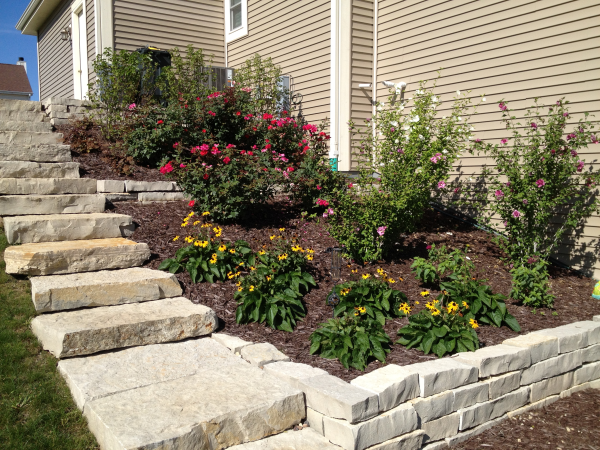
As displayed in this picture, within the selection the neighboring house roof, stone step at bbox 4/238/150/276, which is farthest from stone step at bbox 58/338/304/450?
the neighboring house roof

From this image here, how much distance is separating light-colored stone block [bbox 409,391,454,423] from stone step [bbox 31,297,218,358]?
1456 mm

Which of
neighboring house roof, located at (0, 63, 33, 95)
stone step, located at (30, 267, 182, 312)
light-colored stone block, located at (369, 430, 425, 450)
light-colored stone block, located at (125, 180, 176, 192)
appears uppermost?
neighboring house roof, located at (0, 63, 33, 95)

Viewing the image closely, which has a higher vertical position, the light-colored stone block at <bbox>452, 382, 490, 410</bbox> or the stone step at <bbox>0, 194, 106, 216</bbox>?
the stone step at <bbox>0, 194, 106, 216</bbox>

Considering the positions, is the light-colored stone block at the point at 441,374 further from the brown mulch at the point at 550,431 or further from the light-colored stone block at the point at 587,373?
the light-colored stone block at the point at 587,373

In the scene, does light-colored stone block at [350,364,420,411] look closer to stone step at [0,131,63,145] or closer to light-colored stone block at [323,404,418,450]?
light-colored stone block at [323,404,418,450]

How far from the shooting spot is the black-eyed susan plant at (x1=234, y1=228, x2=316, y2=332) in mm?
3572

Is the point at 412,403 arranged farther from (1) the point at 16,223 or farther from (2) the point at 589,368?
(1) the point at 16,223

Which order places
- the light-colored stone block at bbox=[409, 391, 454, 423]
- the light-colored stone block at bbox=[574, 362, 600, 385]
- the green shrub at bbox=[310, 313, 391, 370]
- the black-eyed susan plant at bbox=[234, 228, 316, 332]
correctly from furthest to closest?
the light-colored stone block at bbox=[574, 362, 600, 385]
the black-eyed susan plant at bbox=[234, 228, 316, 332]
the green shrub at bbox=[310, 313, 391, 370]
the light-colored stone block at bbox=[409, 391, 454, 423]

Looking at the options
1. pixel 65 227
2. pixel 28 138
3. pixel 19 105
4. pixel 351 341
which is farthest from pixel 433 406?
pixel 19 105

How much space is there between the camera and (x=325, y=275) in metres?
4.39

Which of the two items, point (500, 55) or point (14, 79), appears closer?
point (500, 55)

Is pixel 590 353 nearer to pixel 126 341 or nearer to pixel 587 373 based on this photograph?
pixel 587 373

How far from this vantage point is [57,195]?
16.1 ft

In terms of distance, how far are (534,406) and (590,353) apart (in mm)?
711
